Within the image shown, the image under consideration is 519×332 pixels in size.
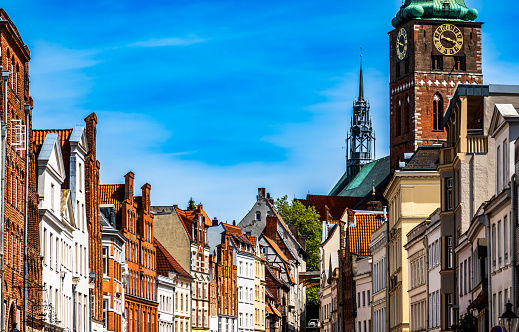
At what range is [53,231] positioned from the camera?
202 ft

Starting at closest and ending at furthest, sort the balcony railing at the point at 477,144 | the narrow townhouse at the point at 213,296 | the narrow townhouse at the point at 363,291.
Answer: the balcony railing at the point at 477,144 → the narrow townhouse at the point at 363,291 → the narrow townhouse at the point at 213,296

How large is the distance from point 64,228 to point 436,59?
9383 cm

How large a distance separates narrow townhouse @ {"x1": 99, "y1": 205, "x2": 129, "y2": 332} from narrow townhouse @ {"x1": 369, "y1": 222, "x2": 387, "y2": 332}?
17242mm

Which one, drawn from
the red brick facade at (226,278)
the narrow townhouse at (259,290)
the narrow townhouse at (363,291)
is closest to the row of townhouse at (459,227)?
the narrow townhouse at (363,291)

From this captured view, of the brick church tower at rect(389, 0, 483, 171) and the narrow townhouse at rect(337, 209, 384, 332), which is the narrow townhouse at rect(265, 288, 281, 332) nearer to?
the brick church tower at rect(389, 0, 483, 171)

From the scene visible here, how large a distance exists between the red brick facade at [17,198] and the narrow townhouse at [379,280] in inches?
1379

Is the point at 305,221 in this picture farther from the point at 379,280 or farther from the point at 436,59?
the point at 379,280

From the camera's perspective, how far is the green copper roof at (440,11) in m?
150

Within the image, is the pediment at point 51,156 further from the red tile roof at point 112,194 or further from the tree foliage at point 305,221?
the tree foliage at point 305,221

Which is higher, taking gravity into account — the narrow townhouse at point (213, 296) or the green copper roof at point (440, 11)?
the green copper roof at point (440, 11)

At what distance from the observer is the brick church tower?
15000 cm

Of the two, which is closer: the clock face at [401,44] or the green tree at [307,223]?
the clock face at [401,44]

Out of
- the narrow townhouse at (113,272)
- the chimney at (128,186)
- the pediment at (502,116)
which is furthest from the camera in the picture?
the chimney at (128,186)

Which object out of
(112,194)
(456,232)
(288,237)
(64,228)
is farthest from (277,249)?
(456,232)
